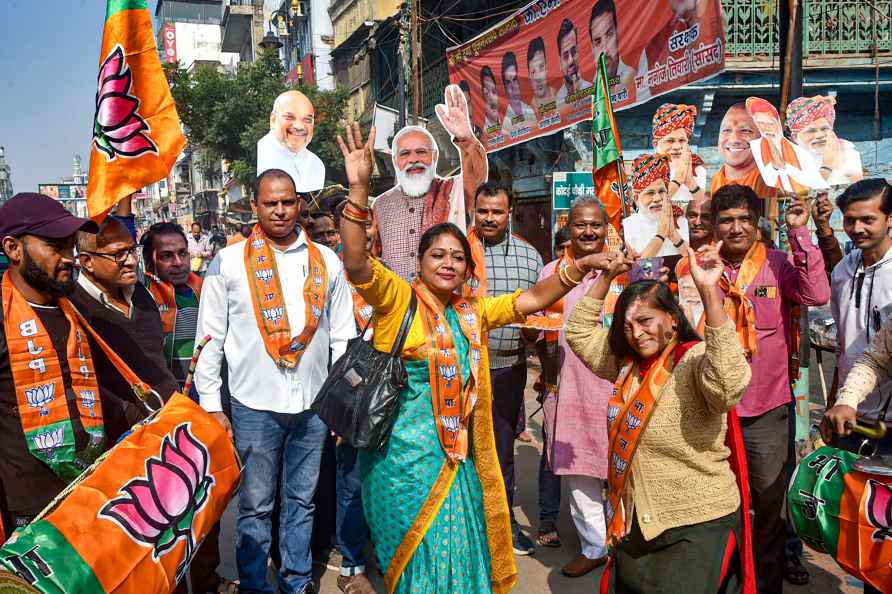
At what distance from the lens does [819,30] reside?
421 inches

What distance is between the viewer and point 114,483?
80.7 inches

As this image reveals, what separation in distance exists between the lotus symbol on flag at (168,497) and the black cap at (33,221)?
83 cm

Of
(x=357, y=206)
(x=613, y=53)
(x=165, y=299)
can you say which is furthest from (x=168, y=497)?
(x=613, y=53)

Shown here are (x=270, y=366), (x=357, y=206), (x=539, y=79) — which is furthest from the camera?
(x=539, y=79)

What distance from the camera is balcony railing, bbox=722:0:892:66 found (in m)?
10.5

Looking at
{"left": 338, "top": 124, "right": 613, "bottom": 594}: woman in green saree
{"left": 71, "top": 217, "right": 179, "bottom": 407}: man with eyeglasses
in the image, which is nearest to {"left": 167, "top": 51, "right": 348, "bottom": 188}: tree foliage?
{"left": 71, "top": 217, "right": 179, "bottom": 407}: man with eyeglasses

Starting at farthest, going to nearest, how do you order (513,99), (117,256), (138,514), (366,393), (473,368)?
(513,99) → (117,256) → (473,368) → (366,393) → (138,514)

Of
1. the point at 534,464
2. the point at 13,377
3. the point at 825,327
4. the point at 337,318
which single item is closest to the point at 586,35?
the point at 825,327

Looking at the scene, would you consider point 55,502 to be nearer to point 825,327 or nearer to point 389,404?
point 389,404

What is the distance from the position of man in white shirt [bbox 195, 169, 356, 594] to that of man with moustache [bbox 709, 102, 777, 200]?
2.64 m

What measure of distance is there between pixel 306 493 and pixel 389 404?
102cm

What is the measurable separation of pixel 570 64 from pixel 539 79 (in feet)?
3.31

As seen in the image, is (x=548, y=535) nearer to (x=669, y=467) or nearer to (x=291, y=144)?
(x=669, y=467)

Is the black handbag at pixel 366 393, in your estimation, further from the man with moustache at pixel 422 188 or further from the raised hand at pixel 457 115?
the raised hand at pixel 457 115
